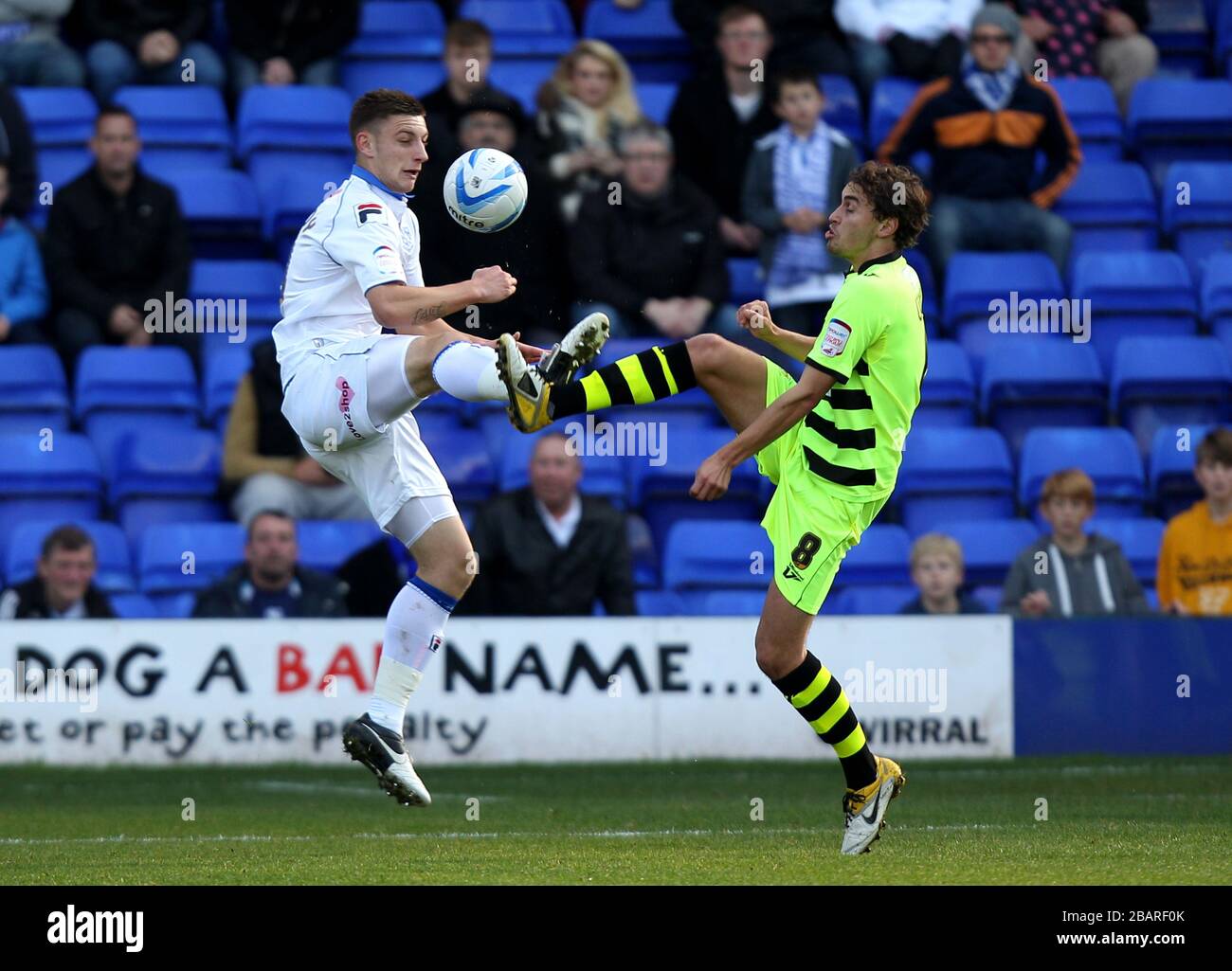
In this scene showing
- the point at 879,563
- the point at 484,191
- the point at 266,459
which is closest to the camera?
the point at 484,191

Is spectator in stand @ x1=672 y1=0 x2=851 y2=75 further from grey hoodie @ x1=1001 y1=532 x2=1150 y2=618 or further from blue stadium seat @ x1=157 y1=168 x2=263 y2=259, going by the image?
grey hoodie @ x1=1001 y1=532 x2=1150 y2=618

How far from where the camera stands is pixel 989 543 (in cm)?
1240

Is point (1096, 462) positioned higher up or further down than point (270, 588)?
higher up

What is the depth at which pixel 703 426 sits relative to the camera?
41.8ft

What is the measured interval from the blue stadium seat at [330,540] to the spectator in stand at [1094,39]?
580 cm

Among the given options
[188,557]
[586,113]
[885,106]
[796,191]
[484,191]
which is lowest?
[188,557]

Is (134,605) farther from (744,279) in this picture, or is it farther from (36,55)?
(744,279)

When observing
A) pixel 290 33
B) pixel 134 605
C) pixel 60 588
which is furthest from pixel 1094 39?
pixel 60 588

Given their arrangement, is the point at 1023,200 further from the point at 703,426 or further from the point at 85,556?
the point at 85,556

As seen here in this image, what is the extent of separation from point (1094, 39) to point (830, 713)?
8.66m

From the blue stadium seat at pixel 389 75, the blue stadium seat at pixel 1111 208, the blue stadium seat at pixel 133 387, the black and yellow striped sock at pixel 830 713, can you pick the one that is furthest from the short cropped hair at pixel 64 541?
the blue stadium seat at pixel 1111 208

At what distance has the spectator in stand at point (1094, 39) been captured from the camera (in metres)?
14.7

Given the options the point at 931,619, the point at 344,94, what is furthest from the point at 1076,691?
the point at 344,94

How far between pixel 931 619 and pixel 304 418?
470 centimetres
